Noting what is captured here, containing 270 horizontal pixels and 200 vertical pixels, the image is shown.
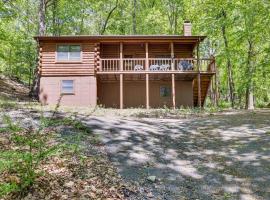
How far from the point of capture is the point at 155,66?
25188mm

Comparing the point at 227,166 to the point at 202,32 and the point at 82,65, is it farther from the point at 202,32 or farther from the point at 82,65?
the point at 202,32

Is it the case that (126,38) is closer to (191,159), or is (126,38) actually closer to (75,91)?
(75,91)

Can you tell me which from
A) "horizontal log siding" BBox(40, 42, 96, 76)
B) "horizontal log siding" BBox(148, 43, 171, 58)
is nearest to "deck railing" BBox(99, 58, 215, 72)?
"horizontal log siding" BBox(148, 43, 171, 58)

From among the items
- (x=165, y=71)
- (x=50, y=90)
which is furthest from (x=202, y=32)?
(x=50, y=90)

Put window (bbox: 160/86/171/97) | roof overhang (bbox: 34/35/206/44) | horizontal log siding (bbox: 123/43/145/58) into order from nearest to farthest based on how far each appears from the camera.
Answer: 1. roof overhang (bbox: 34/35/206/44)
2. window (bbox: 160/86/171/97)
3. horizontal log siding (bbox: 123/43/145/58)

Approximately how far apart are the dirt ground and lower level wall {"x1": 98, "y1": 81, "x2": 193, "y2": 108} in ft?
41.8

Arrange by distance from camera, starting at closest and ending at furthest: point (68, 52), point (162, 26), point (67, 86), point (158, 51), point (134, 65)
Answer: point (67, 86) < point (68, 52) < point (134, 65) < point (158, 51) < point (162, 26)

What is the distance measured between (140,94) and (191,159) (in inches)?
698

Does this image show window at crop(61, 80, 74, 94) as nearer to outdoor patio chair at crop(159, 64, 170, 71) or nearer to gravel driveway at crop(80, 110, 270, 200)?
outdoor patio chair at crop(159, 64, 170, 71)

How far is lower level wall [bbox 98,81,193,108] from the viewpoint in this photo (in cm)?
2672

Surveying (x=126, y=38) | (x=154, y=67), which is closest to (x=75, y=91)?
(x=126, y=38)

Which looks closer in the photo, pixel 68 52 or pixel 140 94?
pixel 68 52

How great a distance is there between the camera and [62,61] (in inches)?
993

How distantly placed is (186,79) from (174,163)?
1849 centimetres
